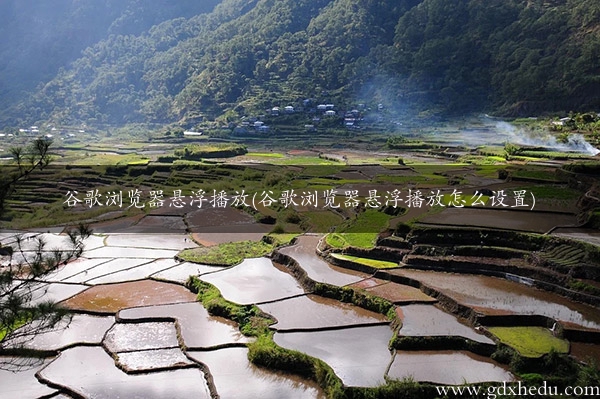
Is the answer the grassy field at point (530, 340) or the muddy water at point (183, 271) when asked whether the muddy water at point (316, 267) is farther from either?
the grassy field at point (530, 340)

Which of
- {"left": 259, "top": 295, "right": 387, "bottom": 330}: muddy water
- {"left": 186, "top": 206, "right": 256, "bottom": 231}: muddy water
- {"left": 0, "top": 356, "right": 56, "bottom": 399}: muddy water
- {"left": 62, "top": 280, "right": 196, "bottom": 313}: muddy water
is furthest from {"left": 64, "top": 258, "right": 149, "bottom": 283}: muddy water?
{"left": 259, "top": 295, "right": 387, "bottom": 330}: muddy water

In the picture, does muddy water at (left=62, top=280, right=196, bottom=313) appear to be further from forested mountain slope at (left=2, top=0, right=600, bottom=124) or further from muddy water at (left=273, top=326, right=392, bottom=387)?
forested mountain slope at (left=2, top=0, right=600, bottom=124)

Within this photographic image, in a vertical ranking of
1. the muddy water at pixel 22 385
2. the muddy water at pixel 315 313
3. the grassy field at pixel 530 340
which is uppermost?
the grassy field at pixel 530 340

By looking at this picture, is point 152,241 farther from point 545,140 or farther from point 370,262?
point 545,140

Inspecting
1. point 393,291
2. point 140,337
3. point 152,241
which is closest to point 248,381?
point 140,337

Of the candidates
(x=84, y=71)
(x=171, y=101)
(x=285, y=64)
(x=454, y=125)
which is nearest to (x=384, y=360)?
(x=454, y=125)

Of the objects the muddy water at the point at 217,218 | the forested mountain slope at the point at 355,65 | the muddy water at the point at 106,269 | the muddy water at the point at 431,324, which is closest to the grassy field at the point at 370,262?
the muddy water at the point at 431,324

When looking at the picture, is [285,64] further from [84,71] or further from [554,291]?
[554,291]
